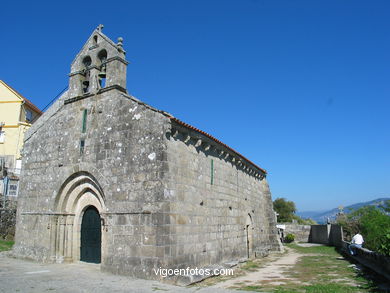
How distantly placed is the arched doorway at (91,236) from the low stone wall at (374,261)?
8.31 m

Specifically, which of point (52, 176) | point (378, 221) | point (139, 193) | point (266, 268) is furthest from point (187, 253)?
point (378, 221)

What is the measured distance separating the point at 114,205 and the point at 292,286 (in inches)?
208

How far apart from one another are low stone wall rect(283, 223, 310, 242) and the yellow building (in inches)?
897

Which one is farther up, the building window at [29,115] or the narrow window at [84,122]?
the building window at [29,115]

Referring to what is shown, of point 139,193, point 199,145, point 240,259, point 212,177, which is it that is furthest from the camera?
point 240,259

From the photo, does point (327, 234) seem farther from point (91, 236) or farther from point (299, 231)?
point (91, 236)

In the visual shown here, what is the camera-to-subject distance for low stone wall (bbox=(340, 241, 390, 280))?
28.3 ft

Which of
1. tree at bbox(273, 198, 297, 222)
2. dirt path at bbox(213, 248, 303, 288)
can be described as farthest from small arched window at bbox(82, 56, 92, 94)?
tree at bbox(273, 198, 297, 222)

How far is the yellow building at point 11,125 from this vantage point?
27.0 m

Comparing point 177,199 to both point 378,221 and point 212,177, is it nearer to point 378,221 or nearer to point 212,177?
point 212,177

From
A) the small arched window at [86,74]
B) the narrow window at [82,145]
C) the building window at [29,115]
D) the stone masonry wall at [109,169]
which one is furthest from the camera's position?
the building window at [29,115]

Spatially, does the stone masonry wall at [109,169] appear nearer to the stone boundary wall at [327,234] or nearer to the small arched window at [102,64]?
the small arched window at [102,64]

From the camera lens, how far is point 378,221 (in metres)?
12.1

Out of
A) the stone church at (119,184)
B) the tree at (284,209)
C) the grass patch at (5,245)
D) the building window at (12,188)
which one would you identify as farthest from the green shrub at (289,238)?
the building window at (12,188)
